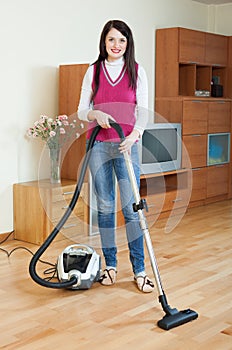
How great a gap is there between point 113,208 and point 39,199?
1114 millimetres

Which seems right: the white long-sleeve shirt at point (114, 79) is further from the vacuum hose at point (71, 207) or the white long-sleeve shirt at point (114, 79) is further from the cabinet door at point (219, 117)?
the cabinet door at point (219, 117)

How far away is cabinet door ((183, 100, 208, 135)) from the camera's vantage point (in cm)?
566

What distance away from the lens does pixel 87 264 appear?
3170 millimetres

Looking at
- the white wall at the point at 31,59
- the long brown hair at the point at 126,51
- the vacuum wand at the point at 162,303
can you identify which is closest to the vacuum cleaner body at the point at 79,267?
the vacuum wand at the point at 162,303

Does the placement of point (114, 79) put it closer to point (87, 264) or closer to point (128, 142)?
point (128, 142)

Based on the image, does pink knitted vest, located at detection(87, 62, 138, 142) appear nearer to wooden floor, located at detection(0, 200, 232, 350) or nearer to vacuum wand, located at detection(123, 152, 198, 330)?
vacuum wand, located at detection(123, 152, 198, 330)

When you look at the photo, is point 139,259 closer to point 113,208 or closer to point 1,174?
point 113,208

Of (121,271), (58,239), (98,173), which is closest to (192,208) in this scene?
(58,239)

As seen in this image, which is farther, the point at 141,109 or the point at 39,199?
the point at 39,199

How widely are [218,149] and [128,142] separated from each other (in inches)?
138

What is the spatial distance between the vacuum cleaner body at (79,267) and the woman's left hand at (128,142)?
68cm

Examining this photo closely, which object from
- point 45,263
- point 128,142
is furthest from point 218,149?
point 128,142

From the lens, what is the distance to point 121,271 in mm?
3553

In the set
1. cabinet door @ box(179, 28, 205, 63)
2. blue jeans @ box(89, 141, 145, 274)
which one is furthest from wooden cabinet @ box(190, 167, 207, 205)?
blue jeans @ box(89, 141, 145, 274)
